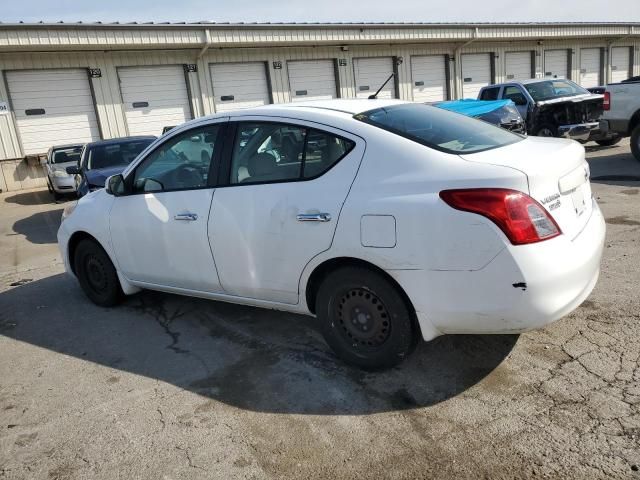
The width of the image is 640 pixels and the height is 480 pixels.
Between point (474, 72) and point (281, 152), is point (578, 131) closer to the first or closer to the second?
point (281, 152)

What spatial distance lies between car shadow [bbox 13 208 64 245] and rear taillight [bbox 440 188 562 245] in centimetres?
771

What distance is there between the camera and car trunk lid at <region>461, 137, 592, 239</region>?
9.03 feet

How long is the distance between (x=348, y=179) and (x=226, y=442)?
1567 millimetres

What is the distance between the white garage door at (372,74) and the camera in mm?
21109

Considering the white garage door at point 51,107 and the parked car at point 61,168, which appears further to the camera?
the white garage door at point 51,107

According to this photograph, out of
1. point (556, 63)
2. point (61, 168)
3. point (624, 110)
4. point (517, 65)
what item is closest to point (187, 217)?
point (624, 110)

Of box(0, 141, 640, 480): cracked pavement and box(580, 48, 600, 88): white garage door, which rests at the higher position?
box(580, 48, 600, 88): white garage door

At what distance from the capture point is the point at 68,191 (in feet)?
40.8

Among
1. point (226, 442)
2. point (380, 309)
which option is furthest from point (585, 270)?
point (226, 442)

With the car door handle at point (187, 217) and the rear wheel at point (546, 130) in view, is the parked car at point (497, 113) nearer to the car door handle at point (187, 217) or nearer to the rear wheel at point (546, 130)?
the rear wheel at point (546, 130)

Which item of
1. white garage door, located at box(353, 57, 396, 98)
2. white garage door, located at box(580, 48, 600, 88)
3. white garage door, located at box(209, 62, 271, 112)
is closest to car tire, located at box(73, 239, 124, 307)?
white garage door, located at box(209, 62, 271, 112)

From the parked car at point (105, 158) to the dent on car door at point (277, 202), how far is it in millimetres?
5179

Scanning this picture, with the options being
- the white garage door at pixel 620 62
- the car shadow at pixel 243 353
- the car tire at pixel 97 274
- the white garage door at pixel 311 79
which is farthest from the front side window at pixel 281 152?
the white garage door at pixel 620 62

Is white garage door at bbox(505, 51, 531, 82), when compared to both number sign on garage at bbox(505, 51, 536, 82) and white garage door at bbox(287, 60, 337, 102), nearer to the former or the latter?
number sign on garage at bbox(505, 51, 536, 82)
